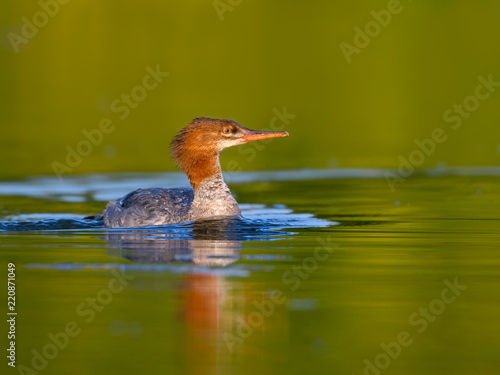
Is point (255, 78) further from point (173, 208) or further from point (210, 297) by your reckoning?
point (210, 297)

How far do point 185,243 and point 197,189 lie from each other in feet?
5.65

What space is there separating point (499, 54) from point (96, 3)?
54.3 feet

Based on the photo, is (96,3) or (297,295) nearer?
(297,295)

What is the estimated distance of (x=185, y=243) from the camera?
37.4ft

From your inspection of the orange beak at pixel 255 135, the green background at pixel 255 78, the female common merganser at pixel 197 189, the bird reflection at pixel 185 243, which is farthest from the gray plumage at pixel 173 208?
the green background at pixel 255 78

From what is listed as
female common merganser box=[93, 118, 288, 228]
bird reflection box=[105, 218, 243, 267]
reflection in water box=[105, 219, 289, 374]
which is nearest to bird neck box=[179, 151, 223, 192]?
female common merganser box=[93, 118, 288, 228]

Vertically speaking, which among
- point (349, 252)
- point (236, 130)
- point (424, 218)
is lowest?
point (349, 252)

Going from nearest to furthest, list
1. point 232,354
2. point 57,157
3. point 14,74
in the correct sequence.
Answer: point 232,354 → point 57,157 → point 14,74

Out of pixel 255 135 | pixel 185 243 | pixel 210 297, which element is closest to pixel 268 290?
pixel 210 297

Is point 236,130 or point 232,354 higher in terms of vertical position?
point 236,130

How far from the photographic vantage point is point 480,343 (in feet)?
25.2

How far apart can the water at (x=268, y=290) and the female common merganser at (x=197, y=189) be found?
328 mm

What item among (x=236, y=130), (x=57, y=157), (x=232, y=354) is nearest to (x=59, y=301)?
(x=232, y=354)

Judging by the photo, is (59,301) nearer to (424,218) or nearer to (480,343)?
(480,343)
